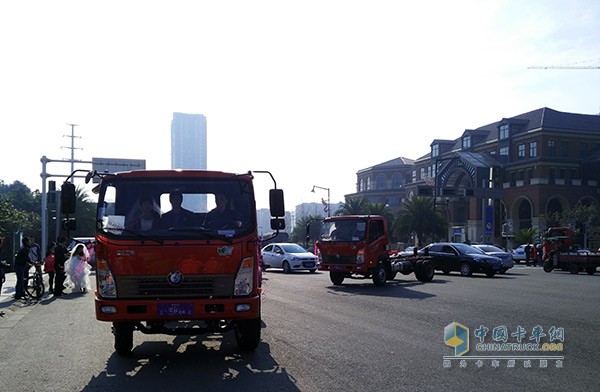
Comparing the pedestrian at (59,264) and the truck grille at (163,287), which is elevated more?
the truck grille at (163,287)

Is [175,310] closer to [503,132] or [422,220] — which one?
[422,220]

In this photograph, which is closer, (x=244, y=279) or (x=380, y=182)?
(x=244, y=279)

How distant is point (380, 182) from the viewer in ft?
324

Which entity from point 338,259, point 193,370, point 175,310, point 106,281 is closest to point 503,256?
point 338,259

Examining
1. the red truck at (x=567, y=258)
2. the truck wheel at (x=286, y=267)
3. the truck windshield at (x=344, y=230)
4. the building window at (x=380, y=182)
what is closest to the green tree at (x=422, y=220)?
the red truck at (x=567, y=258)

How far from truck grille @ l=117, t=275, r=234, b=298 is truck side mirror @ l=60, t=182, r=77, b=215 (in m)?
1.55

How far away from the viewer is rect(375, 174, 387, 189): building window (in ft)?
323

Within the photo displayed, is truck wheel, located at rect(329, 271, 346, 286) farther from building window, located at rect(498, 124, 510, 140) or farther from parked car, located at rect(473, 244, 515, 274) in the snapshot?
building window, located at rect(498, 124, 510, 140)

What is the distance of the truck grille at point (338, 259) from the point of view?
67.3ft

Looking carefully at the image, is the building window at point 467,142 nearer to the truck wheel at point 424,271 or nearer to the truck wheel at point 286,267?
the truck wheel at point 286,267

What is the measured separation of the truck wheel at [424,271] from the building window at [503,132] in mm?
50937

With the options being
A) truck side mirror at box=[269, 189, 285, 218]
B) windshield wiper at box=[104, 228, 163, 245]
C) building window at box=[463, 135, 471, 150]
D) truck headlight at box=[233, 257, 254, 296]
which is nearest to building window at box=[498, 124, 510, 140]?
building window at box=[463, 135, 471, 150]

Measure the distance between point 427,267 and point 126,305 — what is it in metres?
16.7

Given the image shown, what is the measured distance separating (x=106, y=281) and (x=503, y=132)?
68.2 m
